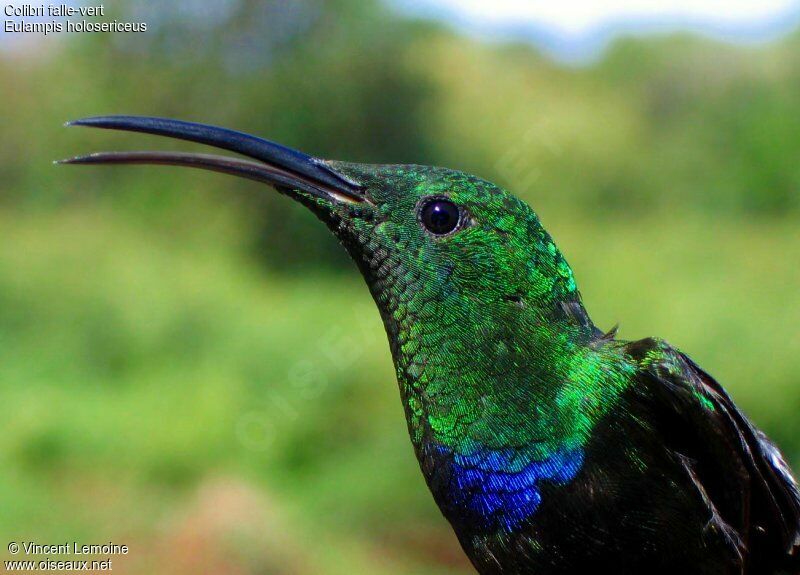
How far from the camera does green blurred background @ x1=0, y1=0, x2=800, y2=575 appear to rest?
25.7ft

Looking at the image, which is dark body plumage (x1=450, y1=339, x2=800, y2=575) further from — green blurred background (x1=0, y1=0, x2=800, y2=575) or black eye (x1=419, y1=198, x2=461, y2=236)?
green blurred background (x1=0, y1=0, x2=800, y2=575)

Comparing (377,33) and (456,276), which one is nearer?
(456,276)

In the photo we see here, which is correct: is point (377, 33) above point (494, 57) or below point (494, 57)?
above

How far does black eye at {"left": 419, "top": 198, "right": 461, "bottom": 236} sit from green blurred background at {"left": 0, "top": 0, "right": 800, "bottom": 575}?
18.4ft

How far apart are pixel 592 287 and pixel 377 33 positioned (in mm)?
4323

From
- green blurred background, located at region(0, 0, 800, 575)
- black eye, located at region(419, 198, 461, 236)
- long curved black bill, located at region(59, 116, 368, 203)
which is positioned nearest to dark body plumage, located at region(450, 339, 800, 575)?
black eye, located at region(419, 198, 461, 236)

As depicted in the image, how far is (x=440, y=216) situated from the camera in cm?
189

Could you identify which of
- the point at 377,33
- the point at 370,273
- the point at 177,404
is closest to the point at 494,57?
the point at 377,33

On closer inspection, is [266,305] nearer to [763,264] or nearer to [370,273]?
[763,264]

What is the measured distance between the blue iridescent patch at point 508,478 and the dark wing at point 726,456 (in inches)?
8.0

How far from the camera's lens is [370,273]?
1892mm

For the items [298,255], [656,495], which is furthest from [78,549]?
[656,495]

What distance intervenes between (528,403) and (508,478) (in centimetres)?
15

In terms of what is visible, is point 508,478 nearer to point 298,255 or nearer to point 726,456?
point 726,456
